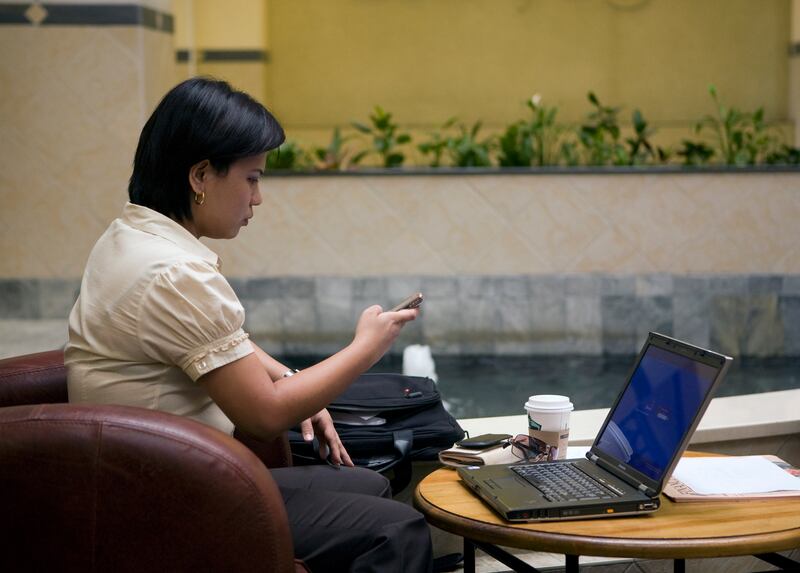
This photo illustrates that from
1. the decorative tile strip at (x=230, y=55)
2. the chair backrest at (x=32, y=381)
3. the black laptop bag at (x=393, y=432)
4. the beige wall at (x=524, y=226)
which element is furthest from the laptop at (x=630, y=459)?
the decorative tile strip at (x=230, y=55)

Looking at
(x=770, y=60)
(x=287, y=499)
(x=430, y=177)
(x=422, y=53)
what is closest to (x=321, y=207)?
(x=430, y=177)

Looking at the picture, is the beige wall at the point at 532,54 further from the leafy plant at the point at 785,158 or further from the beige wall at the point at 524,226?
the beige wall at the point at 524,226

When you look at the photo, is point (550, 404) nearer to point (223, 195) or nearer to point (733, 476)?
point (733, 476)

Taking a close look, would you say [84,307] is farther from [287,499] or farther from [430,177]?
[430,177]

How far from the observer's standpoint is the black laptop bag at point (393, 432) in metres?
2.55

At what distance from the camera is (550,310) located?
6652mm

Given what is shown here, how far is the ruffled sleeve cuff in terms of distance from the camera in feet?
6.01

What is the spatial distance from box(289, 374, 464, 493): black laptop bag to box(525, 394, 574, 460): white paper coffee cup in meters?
0.42

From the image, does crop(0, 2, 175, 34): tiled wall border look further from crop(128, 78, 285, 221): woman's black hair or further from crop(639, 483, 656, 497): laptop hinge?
crop(639, 483, 656, 497): laptop hinge

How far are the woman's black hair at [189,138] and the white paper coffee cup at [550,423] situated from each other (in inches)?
29.6

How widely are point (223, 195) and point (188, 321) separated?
311mm

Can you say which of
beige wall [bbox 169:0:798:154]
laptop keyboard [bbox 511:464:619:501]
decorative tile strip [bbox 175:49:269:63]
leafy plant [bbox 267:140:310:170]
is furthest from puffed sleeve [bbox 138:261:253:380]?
beige wall [bbox 169:0:798:154]

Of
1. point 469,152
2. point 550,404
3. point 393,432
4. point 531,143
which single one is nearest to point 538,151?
point 531,143

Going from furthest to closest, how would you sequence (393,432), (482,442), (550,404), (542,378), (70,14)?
1. (70,14)
2. (542,378)
3. (393,432)
4. (482,442)
5. (550,404)
